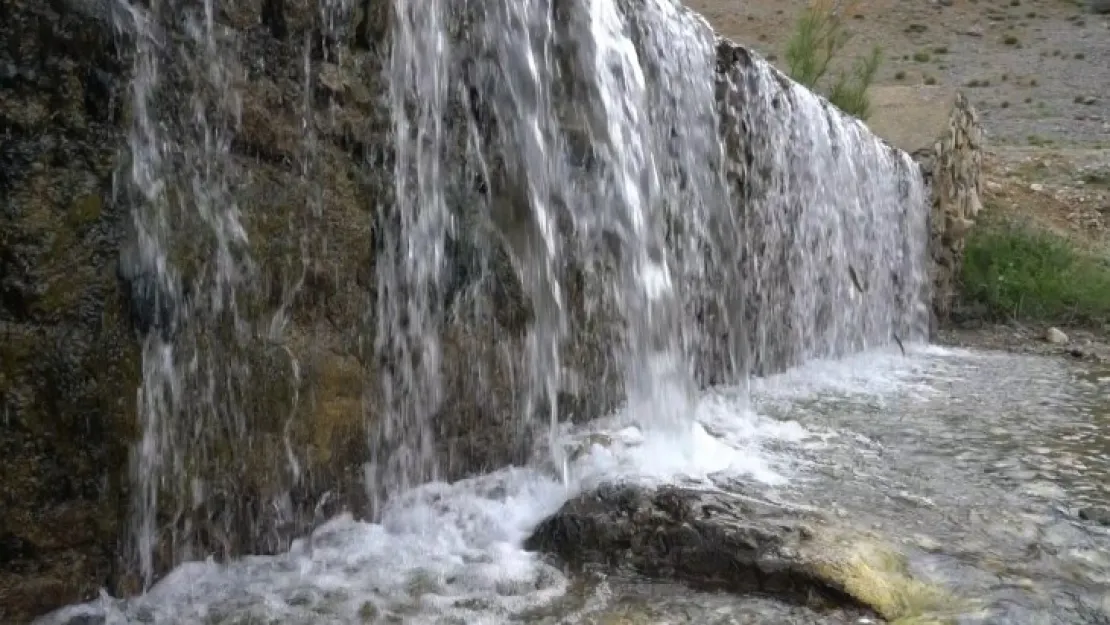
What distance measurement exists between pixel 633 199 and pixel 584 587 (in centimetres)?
185

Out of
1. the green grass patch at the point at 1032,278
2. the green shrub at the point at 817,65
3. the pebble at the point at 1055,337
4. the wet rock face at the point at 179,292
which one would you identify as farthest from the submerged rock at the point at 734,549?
the green shrub at the point at 817,65

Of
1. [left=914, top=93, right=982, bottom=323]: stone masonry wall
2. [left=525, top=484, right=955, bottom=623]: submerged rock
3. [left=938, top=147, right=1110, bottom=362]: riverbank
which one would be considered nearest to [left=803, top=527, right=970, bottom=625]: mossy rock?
[left=525, top=484, right=955, bottom=623]: submerged rock

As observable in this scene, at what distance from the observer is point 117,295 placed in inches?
76.9

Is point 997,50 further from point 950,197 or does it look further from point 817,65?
point 950,197

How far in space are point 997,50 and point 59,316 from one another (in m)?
28.6

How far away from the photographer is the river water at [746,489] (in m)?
1.97

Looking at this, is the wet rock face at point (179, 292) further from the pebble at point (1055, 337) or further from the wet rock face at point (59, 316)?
the pebble at point (1055, 337)

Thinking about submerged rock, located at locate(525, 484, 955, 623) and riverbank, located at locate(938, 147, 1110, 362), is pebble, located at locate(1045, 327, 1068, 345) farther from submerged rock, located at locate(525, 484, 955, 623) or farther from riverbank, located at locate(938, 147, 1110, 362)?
submerged rock, located at locate(525, 484, 955, 623)

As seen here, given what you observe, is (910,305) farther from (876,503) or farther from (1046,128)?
(1046,128)

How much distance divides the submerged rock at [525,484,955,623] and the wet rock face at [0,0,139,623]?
1.00m

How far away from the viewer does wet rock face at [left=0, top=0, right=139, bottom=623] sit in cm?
179

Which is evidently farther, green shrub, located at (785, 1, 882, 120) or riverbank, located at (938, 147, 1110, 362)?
green shrub, located at (785, 1, 882, 120)

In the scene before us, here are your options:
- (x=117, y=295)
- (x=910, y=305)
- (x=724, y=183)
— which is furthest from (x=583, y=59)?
(x=910, y=305)

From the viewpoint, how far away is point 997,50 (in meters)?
26.4
